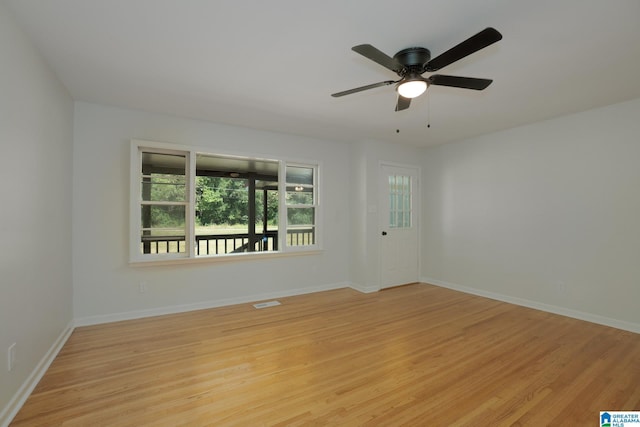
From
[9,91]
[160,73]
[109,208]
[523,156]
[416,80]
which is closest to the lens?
[9,91]

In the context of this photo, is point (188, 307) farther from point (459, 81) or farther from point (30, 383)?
point (459, 81)

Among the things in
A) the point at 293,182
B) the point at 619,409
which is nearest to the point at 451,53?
the point at 619,409

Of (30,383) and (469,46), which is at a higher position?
(469,46)

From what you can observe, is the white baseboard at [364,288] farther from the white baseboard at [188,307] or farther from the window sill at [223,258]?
the window sill at [223,258]

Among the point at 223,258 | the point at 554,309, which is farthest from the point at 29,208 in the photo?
the point at 554,309

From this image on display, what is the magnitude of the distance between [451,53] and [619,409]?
2604 mm

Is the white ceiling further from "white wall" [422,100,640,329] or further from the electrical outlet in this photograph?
the electrical outlet

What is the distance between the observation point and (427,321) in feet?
11.6

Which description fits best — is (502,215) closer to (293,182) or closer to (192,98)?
(293,182)

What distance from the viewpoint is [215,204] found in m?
6.80

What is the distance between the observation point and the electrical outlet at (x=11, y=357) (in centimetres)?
181

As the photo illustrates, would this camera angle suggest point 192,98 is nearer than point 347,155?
Yes

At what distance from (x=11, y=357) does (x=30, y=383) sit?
0.40 m

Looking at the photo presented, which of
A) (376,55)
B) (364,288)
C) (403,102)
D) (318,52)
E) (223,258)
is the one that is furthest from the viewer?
(364,288)
